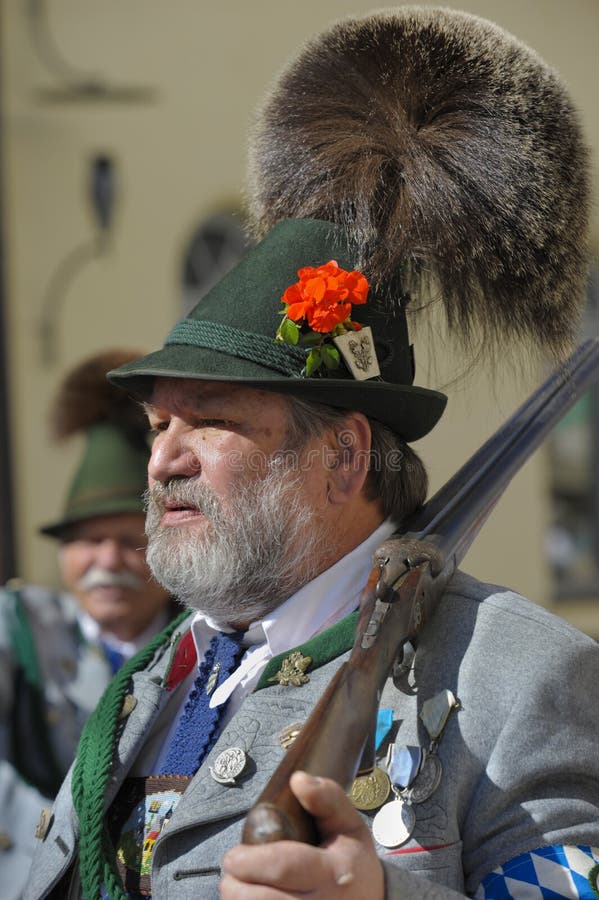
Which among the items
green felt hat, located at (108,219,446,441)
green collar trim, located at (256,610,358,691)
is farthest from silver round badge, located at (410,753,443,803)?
green felt hat, located at (108,219,446,441)

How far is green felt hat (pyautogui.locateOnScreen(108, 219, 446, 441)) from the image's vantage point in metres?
2.33

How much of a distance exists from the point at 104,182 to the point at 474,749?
560 cm

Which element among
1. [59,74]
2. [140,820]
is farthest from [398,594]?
[59,74]

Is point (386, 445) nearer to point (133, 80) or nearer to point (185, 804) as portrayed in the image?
point (185, 804)

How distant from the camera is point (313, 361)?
234 centimetres

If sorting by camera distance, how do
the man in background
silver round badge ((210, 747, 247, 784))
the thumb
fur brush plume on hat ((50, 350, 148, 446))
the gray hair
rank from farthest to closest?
1. fur brush plume on hat ((50, 350, 148, 446))
2. the man in background
3. the gray hair
4. silver round badge ((210, 747, 247, 784))
5. the thumb

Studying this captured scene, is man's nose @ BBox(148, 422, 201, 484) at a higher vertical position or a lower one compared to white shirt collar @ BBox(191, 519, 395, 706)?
higher

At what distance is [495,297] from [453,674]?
0.74m

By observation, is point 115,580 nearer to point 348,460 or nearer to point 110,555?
point 110,555

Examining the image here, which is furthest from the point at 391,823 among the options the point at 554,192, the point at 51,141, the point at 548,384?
the point at 51,141

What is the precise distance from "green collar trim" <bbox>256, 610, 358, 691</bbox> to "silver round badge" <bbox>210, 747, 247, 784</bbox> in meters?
0.14

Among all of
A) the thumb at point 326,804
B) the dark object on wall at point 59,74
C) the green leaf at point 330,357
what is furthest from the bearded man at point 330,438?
the dark object on wall at point 59,74

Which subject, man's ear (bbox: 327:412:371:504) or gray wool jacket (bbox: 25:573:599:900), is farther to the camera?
man's ear (bbox: 327:412:371:504)

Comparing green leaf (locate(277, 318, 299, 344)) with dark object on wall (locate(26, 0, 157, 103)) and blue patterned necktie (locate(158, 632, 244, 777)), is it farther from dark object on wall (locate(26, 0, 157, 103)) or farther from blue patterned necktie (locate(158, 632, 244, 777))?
dark object on wall (locate(26, 0, 157, 103))
